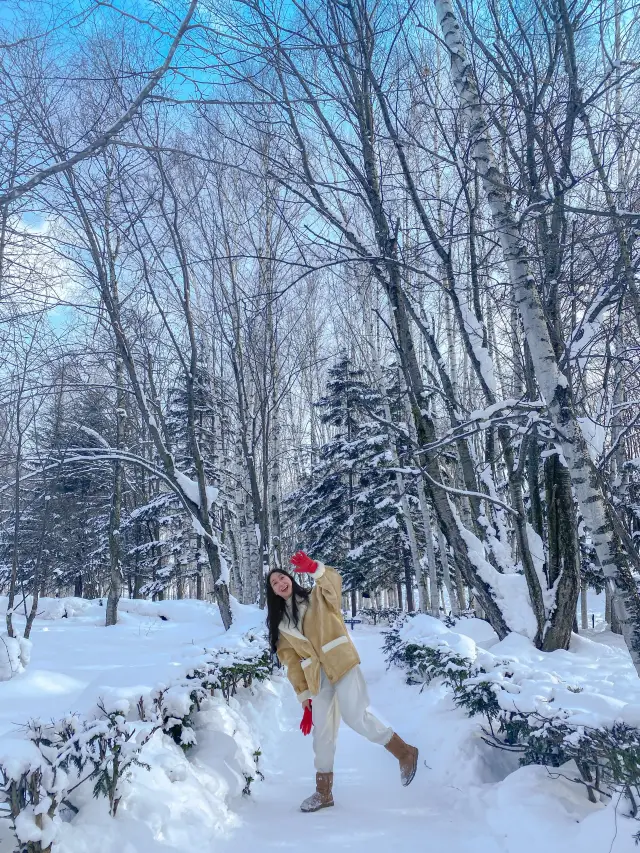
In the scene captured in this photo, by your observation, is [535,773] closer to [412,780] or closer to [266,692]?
[412,780]

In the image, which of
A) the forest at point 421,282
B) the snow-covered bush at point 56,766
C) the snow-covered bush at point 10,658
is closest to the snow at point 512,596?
the forest at point 421,282

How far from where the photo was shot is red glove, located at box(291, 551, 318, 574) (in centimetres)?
352

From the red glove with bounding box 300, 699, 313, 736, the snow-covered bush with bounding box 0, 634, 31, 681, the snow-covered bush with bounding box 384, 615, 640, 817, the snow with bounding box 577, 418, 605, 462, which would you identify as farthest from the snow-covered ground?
the snow with bounding box 577, 418, 605, 462

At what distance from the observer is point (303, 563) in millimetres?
3551

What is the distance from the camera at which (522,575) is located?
598cm

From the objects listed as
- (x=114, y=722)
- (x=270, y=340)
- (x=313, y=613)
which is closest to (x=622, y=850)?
(x=313, y=613)

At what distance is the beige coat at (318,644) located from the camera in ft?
11.4

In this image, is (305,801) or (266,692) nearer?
(305,801)

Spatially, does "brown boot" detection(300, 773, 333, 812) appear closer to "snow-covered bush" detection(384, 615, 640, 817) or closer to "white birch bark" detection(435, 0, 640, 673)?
"snow-covered bush" detection(384, 615, 640, 817)

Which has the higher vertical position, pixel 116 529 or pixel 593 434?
pixel 593 434

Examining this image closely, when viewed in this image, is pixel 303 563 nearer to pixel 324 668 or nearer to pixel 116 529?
pixel 324 668

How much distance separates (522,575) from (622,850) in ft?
13.0

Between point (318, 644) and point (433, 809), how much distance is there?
109 centimetres

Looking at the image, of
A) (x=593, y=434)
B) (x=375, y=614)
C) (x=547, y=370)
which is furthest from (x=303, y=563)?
(x=375, y=614)
